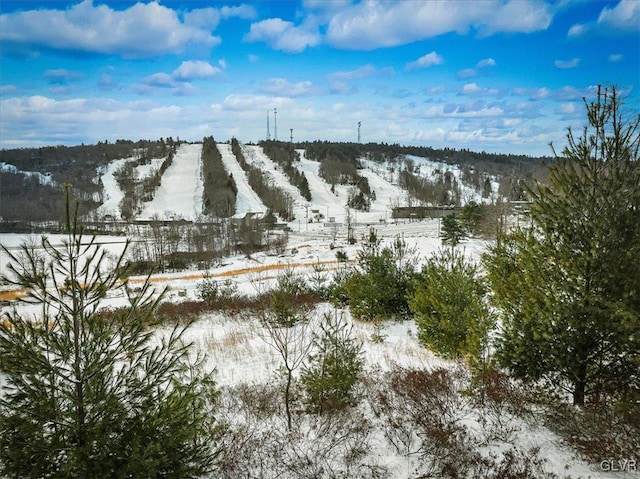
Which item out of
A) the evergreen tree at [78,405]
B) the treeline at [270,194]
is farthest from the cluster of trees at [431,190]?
the evergreen tree at [78,405]

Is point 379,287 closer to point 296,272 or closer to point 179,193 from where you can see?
point 296,272

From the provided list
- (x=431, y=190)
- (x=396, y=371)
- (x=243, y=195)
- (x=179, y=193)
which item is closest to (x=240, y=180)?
(x=243, y=195)

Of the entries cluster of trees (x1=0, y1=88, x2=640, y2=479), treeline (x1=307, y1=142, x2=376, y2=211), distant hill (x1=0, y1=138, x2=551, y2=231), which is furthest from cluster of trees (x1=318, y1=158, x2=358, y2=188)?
cluster of trees (x1=0, y1=88, x2=640, y2=479)

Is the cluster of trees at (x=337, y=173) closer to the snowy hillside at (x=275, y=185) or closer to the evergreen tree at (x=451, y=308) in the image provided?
the snowy hillside at (x=275, y=185)

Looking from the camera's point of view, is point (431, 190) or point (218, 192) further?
point (431, 190)

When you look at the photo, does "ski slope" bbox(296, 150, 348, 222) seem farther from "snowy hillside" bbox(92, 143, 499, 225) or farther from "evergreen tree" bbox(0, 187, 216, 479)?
"evergreen tree" bbox(0, 187, 216, 479)

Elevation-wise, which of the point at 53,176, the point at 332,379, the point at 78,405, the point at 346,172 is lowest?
the point at 332,379
